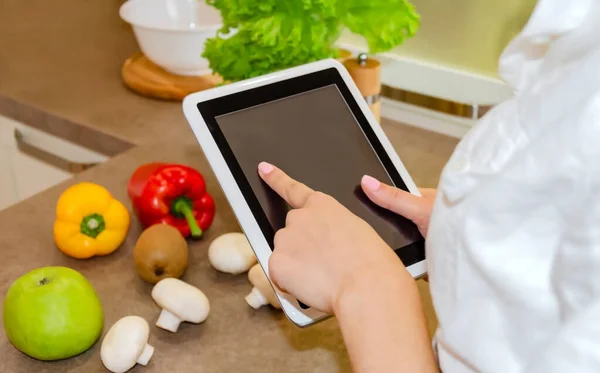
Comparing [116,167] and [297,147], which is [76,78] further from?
[297,147]

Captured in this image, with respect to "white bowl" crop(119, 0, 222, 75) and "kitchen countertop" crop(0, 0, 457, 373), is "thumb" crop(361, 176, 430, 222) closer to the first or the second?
"kitchen countertop" crop(0, 0, 457, 373)

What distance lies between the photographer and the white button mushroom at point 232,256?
29.5 inches

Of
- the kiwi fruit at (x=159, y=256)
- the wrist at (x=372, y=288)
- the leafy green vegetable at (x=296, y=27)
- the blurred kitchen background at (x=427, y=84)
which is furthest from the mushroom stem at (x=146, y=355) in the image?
the blurred kitchen background at (x=427, y=84)

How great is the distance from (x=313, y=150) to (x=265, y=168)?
7 cm

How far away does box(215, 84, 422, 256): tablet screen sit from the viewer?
2.10ft

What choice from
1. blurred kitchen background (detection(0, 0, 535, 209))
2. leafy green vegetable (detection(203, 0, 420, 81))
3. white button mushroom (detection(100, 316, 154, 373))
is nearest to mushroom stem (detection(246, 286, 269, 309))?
white button mushroom (detection(100, 316, 154, 373))

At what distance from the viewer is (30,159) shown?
122 cm

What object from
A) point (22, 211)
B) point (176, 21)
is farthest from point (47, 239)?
point (176, 21)

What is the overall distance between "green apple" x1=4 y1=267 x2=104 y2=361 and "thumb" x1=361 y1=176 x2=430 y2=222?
0.96 ft

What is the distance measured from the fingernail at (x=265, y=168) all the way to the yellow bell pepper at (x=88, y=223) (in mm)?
253

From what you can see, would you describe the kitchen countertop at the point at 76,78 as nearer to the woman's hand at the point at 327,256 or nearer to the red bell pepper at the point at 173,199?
the red bell pepper at the point at 173,199

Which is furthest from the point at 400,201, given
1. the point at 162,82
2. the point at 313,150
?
the point at 162,82

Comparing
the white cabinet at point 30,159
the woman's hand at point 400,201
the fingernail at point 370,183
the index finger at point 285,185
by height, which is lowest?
the white cabinet at point 30,159

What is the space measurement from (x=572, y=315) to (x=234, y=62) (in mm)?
652
